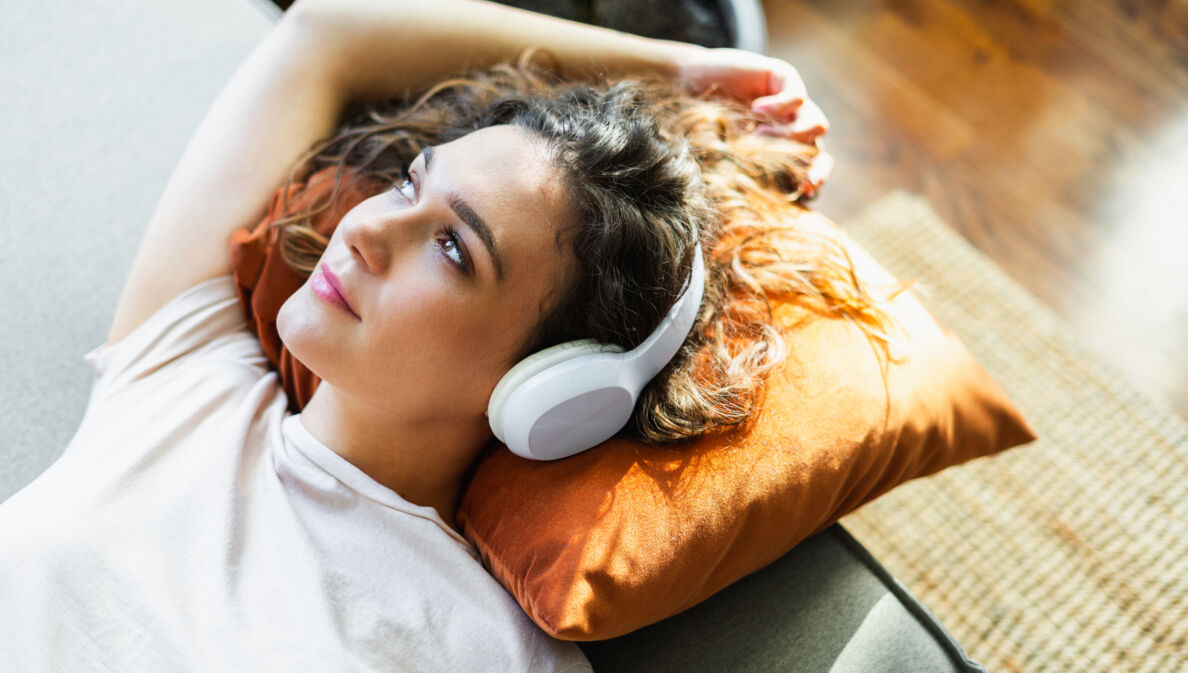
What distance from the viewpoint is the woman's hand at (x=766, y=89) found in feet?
3.69

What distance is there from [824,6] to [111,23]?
179 centimetres

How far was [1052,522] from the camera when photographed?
5.01 ft

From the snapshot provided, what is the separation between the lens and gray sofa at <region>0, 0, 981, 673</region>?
0.96m

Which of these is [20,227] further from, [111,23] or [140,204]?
[111,23]

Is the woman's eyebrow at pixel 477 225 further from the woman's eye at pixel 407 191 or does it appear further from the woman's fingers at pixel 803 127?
the woman's fingers at pixel 803 127

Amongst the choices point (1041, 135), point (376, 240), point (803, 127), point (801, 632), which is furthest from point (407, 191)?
point (1041, 135)

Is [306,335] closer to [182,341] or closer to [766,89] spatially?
[182,341]

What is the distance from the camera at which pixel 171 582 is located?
34.1 inches

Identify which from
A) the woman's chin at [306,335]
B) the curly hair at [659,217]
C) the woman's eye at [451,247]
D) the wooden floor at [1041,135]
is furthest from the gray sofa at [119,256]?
the wooden floor at [1041,135]

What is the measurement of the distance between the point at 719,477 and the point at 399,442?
396 mm

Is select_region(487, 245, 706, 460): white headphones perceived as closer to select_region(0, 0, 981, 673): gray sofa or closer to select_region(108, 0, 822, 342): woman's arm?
select_region(0, 0, 981, 673): gray sofa

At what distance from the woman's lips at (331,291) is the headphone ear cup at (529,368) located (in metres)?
0.18

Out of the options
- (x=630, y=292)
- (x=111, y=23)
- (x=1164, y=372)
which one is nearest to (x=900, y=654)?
(x=630, y=292)


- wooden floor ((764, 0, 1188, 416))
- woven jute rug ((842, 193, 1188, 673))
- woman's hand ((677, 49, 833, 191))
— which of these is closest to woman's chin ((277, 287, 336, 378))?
woman's hand ((677, 49, 833, 191))
